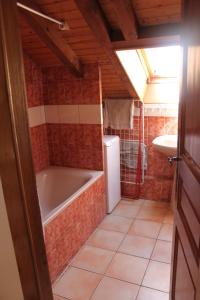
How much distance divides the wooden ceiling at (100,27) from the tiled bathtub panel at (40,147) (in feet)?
2.89

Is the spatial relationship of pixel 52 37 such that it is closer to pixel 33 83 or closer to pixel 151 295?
pixel 33 83

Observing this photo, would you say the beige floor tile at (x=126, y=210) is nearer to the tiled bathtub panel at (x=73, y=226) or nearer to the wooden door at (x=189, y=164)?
the tiled bathtub panel at (x=73, y=226)

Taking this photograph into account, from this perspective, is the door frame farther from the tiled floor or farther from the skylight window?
the skylight window

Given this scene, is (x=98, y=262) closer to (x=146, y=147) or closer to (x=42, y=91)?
(x=146, y=147)

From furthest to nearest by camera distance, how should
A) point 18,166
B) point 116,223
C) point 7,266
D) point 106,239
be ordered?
point 116,223, point 106,239, point 7,266, point 18,166

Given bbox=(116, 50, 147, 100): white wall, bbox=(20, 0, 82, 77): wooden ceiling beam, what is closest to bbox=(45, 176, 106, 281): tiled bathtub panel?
bbox=(116, 50, 147, 100): white wall

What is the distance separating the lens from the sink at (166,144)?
2637mm

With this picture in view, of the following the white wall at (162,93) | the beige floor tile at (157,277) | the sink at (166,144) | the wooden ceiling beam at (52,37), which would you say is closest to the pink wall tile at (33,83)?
the wooden ceiling beam at (52,37)

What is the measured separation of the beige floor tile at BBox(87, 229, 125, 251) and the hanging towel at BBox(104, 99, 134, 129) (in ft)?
4.38

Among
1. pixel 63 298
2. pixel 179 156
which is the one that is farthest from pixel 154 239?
pixel 179 156

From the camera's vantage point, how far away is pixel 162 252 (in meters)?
2.37

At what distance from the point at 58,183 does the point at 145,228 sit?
3.71 ft

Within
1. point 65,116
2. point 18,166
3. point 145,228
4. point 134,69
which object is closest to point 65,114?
point 65,116

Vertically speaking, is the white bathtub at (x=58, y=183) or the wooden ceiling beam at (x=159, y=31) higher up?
the wooden ceiling beam at (x=159, y=31)
